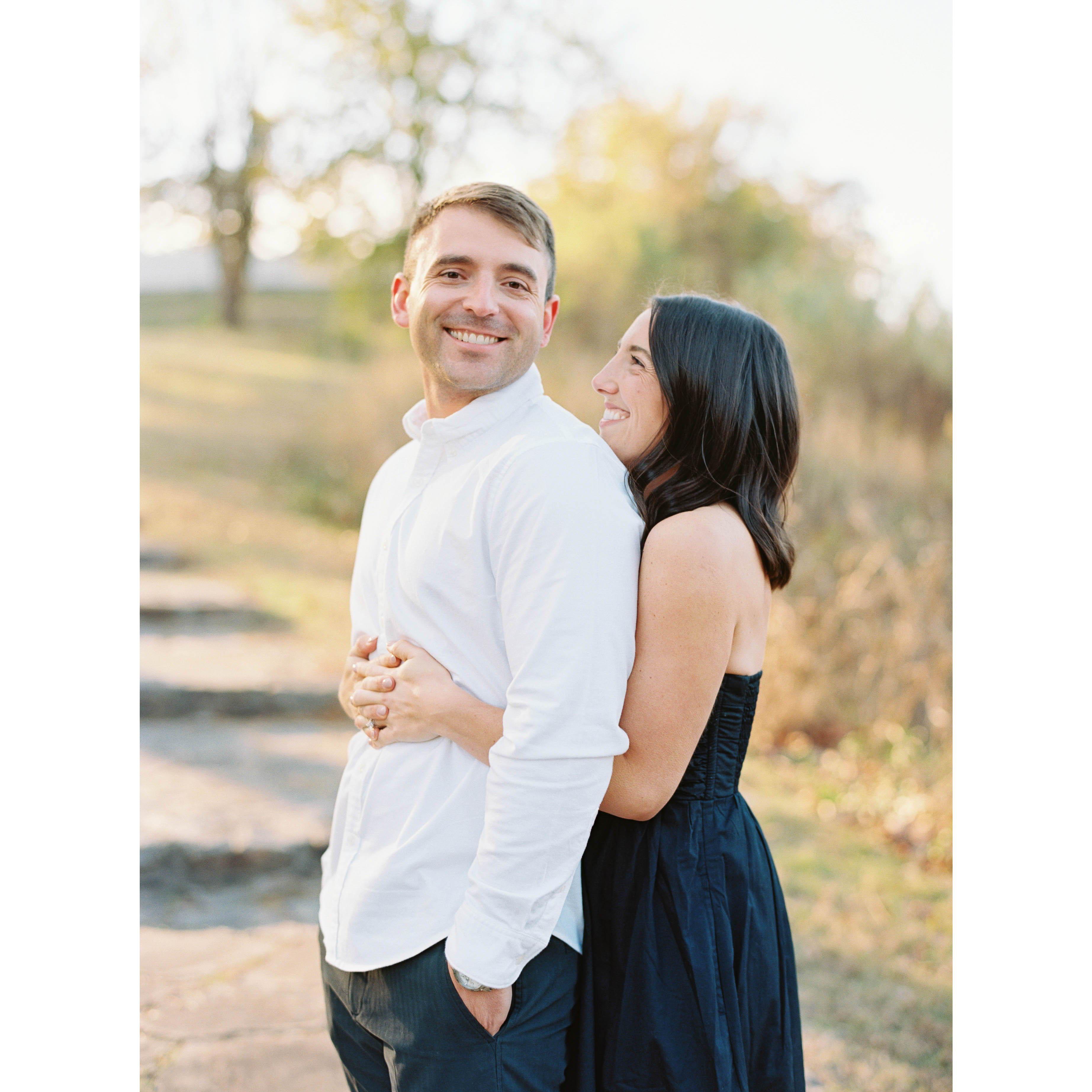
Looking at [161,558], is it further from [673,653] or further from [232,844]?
[673,653]

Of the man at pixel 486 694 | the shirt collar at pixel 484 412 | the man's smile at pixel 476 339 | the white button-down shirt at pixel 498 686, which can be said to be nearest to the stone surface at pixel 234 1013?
the man at pixel 486 694

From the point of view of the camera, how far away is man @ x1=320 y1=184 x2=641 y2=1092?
128 centimetres

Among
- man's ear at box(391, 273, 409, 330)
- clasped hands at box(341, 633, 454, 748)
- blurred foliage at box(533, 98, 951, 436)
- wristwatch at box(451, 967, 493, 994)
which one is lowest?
wristwatch at box(451, 967, 493, 994)

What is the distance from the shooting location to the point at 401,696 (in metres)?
1.43

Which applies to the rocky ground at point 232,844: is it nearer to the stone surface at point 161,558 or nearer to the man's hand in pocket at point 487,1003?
the stone surface at point 161,558

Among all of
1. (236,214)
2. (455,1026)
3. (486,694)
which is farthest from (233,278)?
(455,1026)

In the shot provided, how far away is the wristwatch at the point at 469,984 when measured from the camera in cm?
130

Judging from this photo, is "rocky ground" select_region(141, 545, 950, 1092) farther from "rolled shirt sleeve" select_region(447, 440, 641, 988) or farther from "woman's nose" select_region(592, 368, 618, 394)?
"woman's nose" select_region(592, 368, 618, 394)

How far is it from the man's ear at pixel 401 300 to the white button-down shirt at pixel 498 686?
0.24 meters

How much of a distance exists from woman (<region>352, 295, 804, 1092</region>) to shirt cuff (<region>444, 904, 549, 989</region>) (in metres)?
0.22

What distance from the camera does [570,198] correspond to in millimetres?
8516

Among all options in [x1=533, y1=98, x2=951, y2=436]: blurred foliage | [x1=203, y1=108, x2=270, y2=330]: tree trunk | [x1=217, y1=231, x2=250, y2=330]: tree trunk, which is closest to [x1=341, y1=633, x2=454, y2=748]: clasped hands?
[x1=533, y1=98, x2=951, y2=436]: blurred foliage
